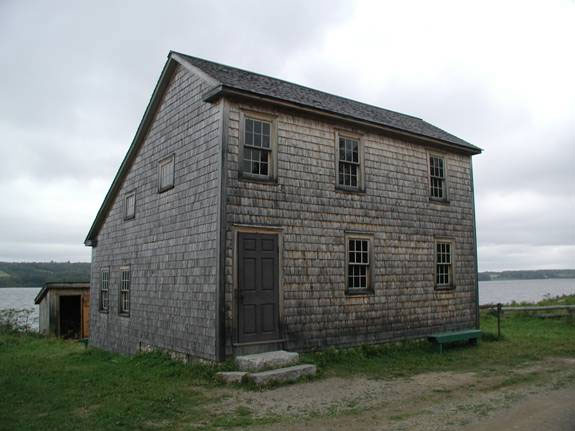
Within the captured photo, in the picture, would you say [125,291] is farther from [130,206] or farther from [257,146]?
[257,146]

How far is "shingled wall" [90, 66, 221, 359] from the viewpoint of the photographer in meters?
11.6

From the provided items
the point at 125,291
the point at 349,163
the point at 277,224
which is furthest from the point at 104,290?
the point at 349,163

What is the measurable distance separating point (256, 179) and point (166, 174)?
11.6 ft

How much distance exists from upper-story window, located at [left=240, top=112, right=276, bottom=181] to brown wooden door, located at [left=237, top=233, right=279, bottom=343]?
1474 millimetres

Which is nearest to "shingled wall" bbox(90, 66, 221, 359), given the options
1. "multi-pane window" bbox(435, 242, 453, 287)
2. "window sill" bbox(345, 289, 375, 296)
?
"window sill" bbox(345, 289, 375, 296)

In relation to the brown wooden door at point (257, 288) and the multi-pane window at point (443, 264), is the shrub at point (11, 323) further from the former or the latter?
the multi-pane window at point (443, 264)

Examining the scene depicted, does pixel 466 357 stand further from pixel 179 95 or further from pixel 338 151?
pixel 179 95

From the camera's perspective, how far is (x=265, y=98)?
1176 cm

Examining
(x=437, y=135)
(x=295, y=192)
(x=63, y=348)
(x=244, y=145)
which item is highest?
(x=437, y=135)

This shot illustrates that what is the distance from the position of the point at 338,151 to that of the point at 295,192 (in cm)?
192

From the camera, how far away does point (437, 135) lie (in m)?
16.3

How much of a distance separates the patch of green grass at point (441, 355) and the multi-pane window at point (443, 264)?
76.3 inches

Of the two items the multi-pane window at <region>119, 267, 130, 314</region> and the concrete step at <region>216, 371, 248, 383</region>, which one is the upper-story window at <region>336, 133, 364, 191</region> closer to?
the concrete step at <region>216, 371, 248, 383</region>

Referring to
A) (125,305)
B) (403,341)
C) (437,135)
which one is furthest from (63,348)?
(437,135)
